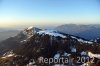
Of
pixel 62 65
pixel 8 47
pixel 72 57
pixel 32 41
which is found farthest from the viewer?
pixel 32 41

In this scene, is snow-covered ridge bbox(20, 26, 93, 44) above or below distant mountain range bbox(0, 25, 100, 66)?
above

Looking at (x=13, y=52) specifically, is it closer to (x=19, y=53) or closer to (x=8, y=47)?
(x=19, y=53)

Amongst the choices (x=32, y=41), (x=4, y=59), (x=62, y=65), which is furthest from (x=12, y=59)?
(x=62, y=65)

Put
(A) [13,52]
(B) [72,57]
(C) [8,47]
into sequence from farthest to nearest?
(C) [8,47]
(A) [13,52]
(B) [72,57]

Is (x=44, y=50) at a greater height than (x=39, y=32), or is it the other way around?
(x=39, y=32)

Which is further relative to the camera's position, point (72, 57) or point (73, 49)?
point (73, 49)

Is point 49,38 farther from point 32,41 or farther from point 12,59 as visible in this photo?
point 12,59

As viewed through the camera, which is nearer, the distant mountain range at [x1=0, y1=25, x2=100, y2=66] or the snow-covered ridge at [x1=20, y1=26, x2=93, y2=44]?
the distant mountain range at [x1=0, y1=25, x2=100, y2=66]

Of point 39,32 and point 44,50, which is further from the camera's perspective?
point 39,32

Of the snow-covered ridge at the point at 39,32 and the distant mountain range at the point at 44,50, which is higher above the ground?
the snow-covered ridge at the point at 39,32

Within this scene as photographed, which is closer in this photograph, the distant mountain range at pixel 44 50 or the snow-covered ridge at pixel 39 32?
the distant mountain range at pixel 44 50
